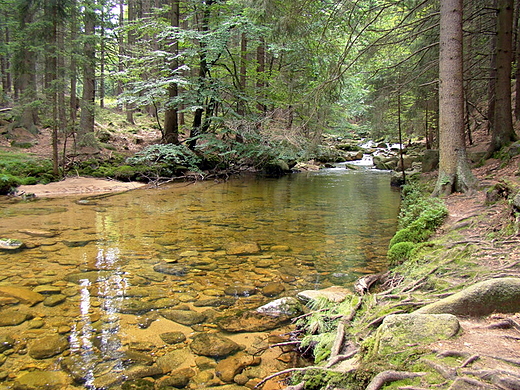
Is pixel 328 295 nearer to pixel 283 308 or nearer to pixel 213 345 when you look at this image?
pixel 283 308

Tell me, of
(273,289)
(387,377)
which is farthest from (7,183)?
(387,377)

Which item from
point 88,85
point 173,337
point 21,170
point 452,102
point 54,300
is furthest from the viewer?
point 88,85

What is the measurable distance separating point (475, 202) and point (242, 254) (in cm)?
452

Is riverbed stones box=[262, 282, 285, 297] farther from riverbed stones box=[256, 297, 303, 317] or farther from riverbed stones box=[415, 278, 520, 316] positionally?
riverbed stones box=[415, 278, 520, 316]

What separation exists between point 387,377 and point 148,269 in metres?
4.36

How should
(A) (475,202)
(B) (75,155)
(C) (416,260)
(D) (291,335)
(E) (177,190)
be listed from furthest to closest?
(B) (75,155) < (E) (177,190) < (A) (475,202) < (C) (416,260) < (D) (291,335)

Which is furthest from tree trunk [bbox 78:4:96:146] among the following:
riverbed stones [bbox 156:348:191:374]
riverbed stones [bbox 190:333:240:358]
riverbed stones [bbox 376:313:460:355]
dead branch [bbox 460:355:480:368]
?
dead branch [bbox 460:355:480:368]

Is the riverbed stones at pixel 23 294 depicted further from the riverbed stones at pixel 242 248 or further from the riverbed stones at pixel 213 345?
the riverbed stones at pixel 242 248

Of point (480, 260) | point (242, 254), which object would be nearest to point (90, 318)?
point (242, 254)

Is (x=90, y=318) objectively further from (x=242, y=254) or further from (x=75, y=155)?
(x=75, y=155)

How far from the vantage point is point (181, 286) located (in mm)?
4910

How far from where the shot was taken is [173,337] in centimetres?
363

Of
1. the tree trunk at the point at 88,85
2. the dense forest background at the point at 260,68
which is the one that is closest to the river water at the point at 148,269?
the dense forest background at the point at 260,68

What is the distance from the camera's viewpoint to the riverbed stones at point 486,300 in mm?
2656
